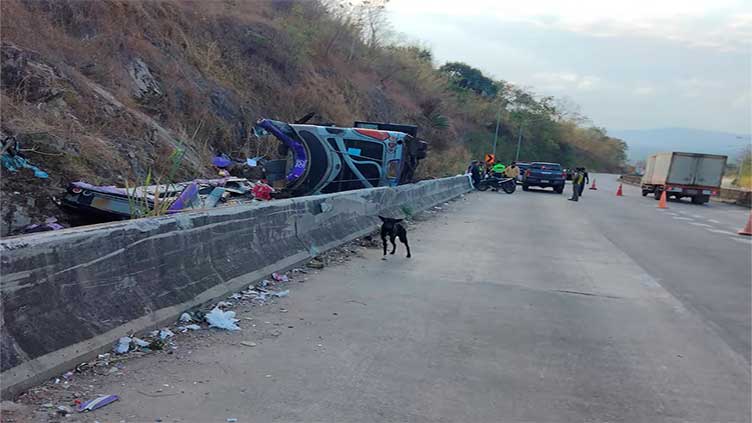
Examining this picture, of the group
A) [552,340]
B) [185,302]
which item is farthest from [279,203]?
[552,340]

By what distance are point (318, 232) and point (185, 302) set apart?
3.95m

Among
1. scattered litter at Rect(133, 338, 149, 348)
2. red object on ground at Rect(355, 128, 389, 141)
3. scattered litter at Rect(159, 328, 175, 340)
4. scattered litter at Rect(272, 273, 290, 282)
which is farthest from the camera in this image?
red object on ground at Rect(355, 128, 389, 141)

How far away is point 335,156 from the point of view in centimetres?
1467

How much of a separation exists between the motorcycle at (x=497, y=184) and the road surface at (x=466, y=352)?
779 inches

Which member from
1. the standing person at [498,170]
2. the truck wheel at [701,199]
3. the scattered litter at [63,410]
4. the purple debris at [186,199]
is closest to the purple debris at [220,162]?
the purple debris at [186,199]

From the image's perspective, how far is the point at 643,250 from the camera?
12.6 meters

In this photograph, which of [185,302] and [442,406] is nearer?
[442,406]

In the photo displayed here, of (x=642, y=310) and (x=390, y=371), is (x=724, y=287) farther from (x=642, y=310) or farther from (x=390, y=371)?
(x=390, y=371)

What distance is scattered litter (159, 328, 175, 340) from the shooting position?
4.84 metres

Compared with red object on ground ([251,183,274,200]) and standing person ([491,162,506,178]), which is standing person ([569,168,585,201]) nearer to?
standing person ([491,162,506,178])

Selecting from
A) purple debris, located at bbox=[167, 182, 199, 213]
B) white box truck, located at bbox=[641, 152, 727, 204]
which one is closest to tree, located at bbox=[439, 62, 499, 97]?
white box truck, located at bbox=[641, 152, 727, 204]

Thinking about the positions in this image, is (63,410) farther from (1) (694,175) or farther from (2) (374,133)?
(1) (694,175)

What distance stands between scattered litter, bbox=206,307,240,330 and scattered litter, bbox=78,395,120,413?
1566 mm

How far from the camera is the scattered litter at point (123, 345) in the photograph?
4.41 metres
